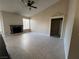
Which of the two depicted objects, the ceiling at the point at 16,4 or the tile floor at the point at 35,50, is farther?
the ceiling at the point at 16,4

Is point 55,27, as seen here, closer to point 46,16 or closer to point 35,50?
point 46,16

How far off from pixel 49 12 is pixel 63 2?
1760 mm

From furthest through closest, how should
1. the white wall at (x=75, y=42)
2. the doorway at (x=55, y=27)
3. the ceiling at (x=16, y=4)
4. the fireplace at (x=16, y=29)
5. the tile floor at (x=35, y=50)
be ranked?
1. the fireplace at (x=16, y=29)
2. the doorway at (x=55, y=27)
3. the ceiling at (x=16, y=4)
4. the tile floor at (x=35, y=50)
5. the white wall at (x=75, y=42)

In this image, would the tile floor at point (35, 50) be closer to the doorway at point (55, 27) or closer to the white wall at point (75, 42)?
the white wall at point (75, 42)

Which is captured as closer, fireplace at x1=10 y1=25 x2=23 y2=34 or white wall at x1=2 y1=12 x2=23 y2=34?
white wall at x1=2 y1=12 x2=23 y2=34

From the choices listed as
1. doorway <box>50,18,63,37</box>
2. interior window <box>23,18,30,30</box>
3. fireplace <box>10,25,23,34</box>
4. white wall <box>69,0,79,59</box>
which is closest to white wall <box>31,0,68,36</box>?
doorway <box>50,18,63,37</box>

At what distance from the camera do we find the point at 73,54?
1.90 m

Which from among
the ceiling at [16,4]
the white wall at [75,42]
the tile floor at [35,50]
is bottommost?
the tile floor at [35,50]

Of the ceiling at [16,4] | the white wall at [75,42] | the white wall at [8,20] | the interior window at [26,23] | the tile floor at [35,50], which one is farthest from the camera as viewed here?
the interior window at [26,23]

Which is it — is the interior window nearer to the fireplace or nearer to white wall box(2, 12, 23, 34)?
the fireplace

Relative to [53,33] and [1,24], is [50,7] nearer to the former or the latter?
[53,33]

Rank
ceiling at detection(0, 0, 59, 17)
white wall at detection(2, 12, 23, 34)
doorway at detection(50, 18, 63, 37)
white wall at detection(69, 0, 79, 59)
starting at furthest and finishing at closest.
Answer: doorway at detection(50, 18, 63, 37) < white wall at detection(2, 12, 23, 34) < ceiling at detection(0, 0, 59, 17) < white wall at detection(69, 0, 79, 59)

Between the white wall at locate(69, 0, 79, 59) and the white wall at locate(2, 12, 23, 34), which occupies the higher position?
the white wall at locate(2, 12, 23, 34)

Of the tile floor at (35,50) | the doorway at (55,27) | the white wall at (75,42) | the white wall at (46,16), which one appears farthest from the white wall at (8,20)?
the white wall at (75,42)
